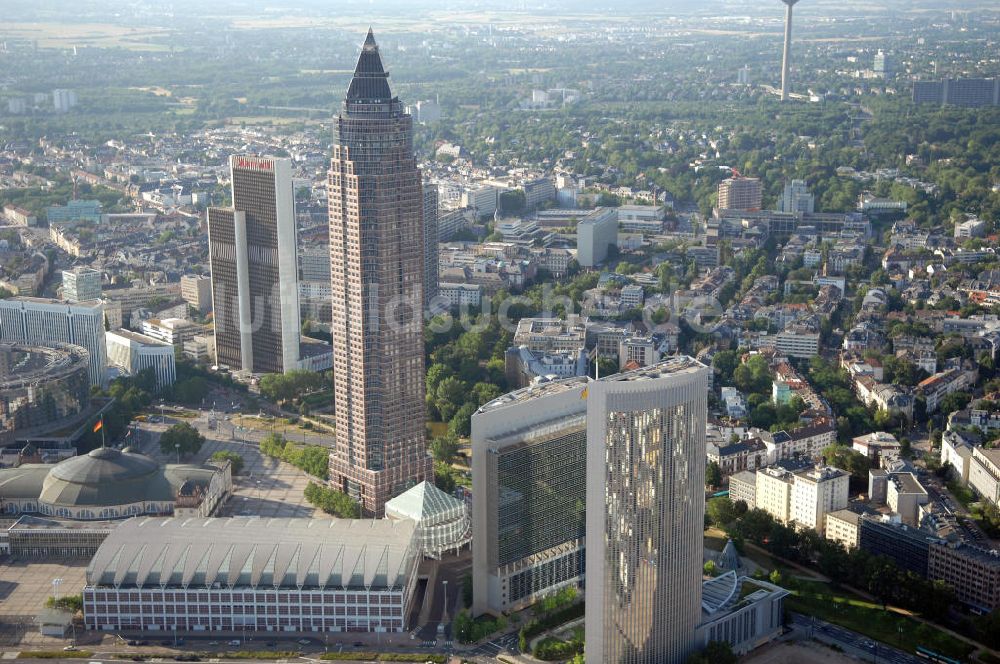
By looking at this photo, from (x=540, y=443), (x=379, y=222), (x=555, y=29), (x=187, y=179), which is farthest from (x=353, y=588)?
(x=555, y=29)

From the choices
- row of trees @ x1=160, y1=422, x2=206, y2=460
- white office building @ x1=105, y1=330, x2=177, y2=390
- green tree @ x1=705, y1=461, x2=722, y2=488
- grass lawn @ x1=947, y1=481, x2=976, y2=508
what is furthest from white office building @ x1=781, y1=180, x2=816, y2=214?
row of trees @ x1=160, y1=422, x2=206, y2=460

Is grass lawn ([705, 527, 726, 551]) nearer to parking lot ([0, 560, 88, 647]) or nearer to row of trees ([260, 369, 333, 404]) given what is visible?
parking lot ([0, 560, 88, 647])

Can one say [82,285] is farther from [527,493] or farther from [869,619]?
[869,619]

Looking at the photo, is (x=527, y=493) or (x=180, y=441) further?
(x=180, y=441)

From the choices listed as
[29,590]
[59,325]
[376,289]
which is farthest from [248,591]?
[59,325]

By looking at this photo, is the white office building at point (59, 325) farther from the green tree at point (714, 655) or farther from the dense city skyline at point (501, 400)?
the green tree at point (714, 655)

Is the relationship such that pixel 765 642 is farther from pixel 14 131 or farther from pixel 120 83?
pixel 120 83

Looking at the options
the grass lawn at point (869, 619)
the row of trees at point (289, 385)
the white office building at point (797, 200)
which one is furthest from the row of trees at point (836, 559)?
the white office building at point (797, 200)
